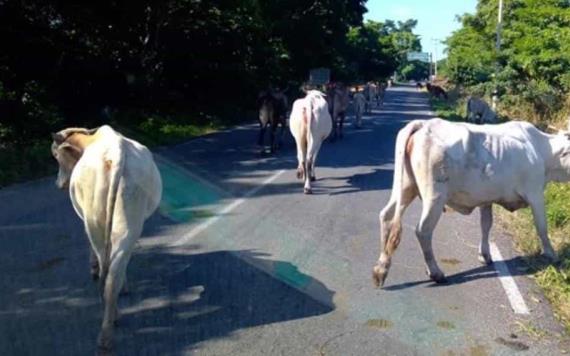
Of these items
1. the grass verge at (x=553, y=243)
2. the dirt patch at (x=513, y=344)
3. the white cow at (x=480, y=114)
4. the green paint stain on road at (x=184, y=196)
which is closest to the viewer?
the dirt patch at (x=513, y=344)

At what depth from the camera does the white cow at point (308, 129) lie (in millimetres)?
12117

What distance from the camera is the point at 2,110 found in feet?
50.3

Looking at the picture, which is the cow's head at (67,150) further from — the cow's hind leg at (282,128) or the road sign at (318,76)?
the road sign at (318,76)

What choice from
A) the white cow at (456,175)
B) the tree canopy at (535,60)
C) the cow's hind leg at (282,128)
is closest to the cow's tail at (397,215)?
the white cow at (456,175)

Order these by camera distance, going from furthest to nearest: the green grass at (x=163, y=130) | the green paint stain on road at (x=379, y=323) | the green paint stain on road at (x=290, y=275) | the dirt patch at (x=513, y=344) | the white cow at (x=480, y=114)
Result: the white cow at (x=480, y=114)
the green grass at (x=163, y=130)
the green paint stain on road at (x=290, y=275)
the green paint stain on road at (x=379, y=323)
the dirt patch at (x=513, y=344)

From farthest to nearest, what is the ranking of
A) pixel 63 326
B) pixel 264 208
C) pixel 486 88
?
1. pixel 486 88
2. pixel 264 208
3. pixel 63 326

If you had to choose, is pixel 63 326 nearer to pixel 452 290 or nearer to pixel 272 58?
pixel 452 290

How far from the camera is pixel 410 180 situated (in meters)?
7.01

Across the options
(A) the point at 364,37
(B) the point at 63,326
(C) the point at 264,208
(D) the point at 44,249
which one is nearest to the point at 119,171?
(B) the point at 63,326

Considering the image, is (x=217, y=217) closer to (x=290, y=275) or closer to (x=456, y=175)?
(x=290, y=275)

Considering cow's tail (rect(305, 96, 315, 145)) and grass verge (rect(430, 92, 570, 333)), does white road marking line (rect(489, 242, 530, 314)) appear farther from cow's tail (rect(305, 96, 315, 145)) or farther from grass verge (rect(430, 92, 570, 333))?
cow's tail (rect(305, 96, 315, 145))

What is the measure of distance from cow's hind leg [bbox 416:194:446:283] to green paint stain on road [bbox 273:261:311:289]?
4.01ft

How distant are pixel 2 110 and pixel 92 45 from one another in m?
7.70

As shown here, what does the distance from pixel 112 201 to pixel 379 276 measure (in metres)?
2.83
